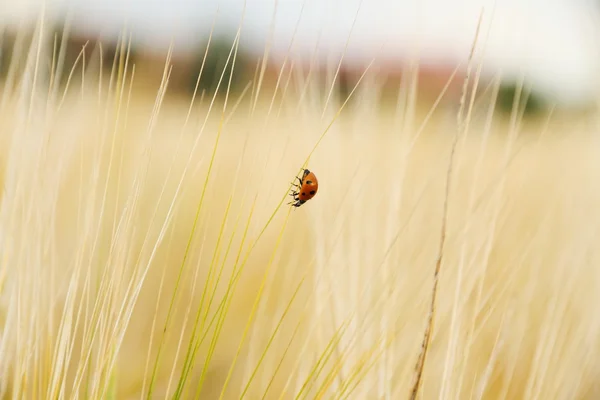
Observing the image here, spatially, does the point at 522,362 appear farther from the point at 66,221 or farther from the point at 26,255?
the point at 66,221

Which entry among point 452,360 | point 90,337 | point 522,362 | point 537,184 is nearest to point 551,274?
point 522,362

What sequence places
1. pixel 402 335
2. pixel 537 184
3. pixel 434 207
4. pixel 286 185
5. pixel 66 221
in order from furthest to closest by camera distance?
pixel 286 185 → pixel 537 184 → pixel 66 221 → pixel 434 207 → pixel 402 335

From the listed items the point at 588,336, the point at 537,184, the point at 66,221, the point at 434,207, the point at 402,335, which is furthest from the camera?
the point at 537,184

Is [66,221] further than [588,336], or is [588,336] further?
[66,221]

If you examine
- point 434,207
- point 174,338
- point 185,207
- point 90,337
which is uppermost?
point 434,207

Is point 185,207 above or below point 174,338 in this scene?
above

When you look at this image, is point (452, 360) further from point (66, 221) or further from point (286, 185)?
point (286, 185)
